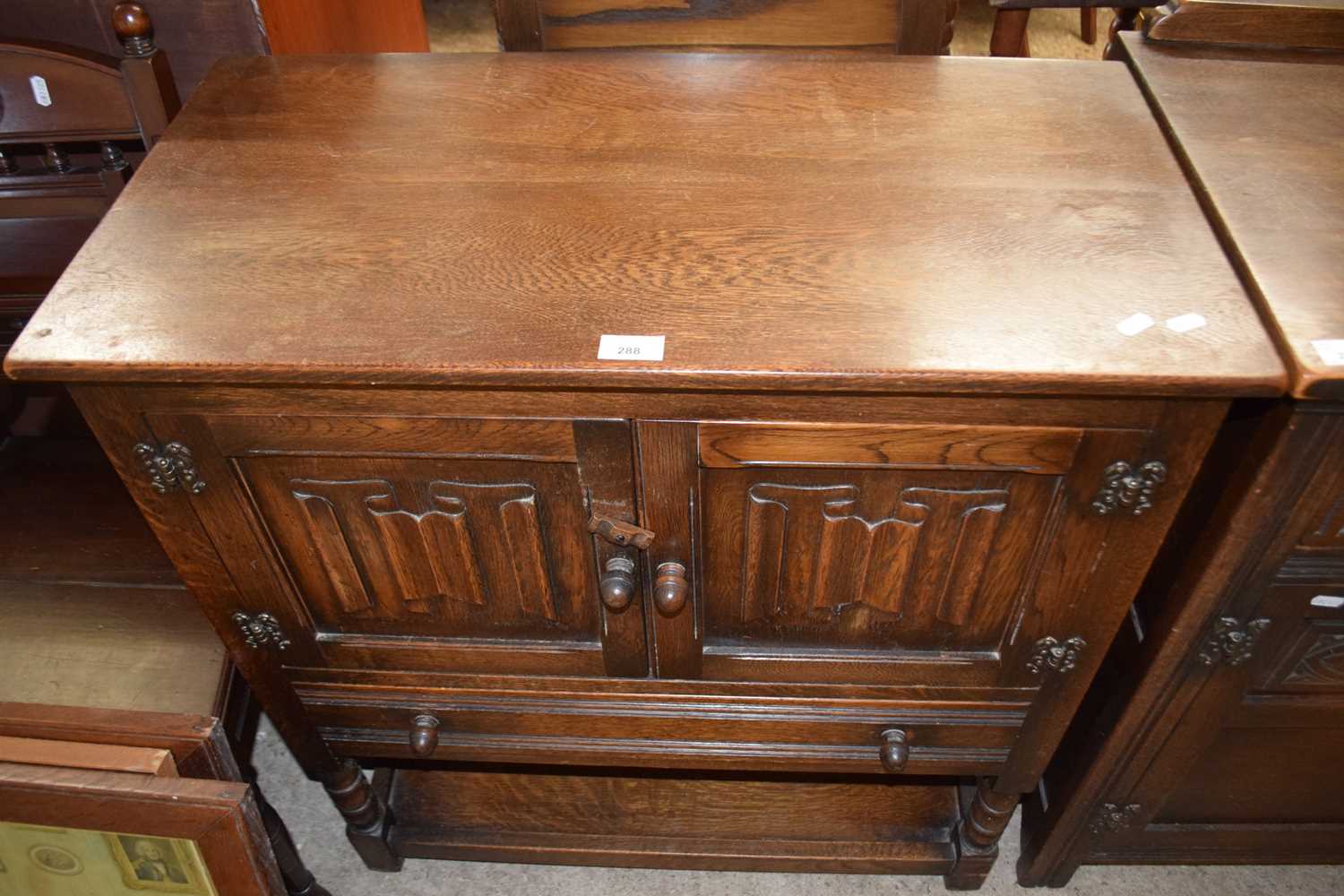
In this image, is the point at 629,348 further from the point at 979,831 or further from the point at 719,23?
the point at 979,831

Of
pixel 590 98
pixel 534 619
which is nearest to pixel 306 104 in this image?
pixel 590 98

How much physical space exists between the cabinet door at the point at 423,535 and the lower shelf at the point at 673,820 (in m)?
0.47

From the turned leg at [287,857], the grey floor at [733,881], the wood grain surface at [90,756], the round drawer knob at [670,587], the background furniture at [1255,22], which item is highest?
the background furniture at [1255,22]

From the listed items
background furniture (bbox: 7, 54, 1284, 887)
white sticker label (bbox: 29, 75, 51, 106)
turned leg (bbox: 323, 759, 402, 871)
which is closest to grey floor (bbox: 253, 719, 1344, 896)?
turned leg (bbox: 323, 759, 402, 871)

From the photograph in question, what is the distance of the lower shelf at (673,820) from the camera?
1414 mm

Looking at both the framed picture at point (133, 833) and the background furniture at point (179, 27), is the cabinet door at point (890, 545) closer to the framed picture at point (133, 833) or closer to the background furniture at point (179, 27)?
the framed picture at point (133, 833)

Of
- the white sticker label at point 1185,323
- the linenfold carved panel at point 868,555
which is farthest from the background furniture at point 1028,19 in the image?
the linenfold carved panel at point 868,555

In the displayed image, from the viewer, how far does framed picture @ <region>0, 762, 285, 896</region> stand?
87 centimetres

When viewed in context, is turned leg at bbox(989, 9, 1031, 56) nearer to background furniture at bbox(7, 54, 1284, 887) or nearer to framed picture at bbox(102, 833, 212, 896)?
background furniture at bbox(7, 54, 1284, 887)

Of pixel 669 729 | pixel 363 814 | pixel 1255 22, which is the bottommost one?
pixel 363 814

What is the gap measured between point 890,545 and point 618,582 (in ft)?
0.84

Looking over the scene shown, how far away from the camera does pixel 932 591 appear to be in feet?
3.21

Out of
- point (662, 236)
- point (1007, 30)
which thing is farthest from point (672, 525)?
point (1007, 30)

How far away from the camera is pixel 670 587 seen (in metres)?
0.94
